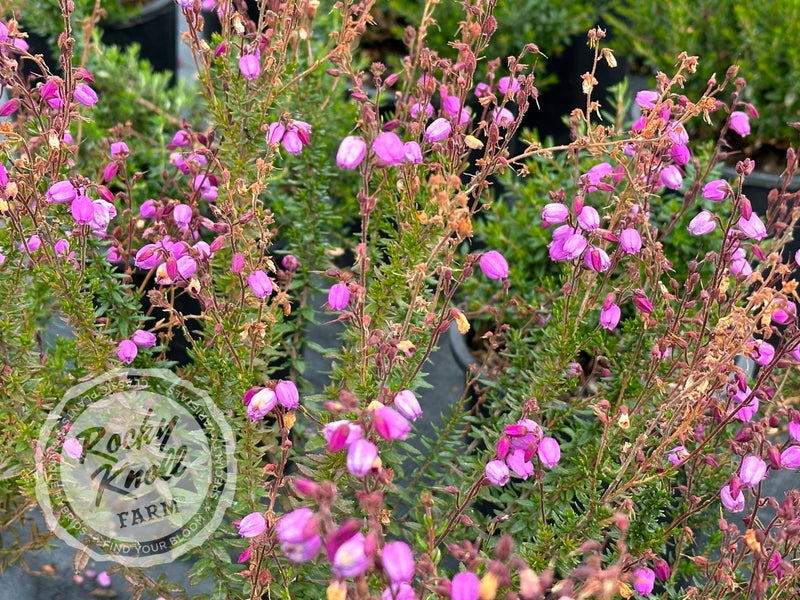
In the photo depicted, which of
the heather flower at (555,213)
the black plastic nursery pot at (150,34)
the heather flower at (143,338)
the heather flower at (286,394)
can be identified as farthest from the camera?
the black plastic nursery pot at (150,34)

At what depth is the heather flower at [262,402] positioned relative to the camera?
57.5 inches

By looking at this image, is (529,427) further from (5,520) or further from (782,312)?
(5,520)

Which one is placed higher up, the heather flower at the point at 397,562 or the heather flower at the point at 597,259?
the heather flower at the point at 597,259

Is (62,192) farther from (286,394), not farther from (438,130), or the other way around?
(438,130)

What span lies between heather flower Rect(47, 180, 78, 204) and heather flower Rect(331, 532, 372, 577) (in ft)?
3.24

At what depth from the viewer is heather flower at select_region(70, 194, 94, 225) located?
1593 millimetres

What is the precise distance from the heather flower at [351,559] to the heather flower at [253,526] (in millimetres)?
487

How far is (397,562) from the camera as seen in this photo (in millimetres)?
998

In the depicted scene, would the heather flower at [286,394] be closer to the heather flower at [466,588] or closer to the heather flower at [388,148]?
the heather flower at [388,148]

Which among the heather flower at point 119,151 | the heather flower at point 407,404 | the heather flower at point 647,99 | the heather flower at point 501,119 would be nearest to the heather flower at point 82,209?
the heather flower at point 119,151

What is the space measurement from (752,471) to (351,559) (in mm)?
878

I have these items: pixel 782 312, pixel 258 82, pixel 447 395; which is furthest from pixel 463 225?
pixel 447 395

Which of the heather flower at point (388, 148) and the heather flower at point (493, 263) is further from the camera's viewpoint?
the heather flower at point (493, 263)

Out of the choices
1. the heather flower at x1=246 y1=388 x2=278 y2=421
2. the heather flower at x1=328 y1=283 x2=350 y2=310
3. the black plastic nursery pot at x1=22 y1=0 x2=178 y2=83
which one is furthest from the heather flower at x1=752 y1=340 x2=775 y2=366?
the black plastic nursery pot at x1=22 y1=0 x2=178 y2=83
